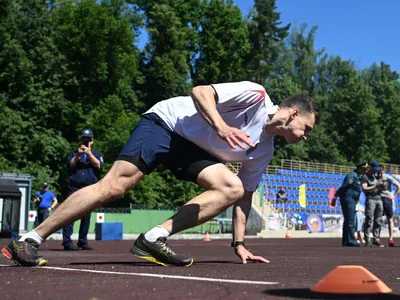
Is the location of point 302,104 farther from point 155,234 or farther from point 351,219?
point 351,219

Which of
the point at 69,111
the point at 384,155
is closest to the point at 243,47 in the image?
the point at 69,111

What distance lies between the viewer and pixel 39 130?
47.0 meters

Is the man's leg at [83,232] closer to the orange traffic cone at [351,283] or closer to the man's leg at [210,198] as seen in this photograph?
the man's leg at [210,198]

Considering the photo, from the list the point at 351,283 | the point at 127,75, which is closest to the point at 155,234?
the point at 351,283

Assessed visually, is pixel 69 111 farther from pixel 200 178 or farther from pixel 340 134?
pixel 200 178

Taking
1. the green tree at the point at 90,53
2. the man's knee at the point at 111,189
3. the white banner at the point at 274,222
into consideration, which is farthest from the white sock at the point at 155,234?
the green tree at the point at 90,53

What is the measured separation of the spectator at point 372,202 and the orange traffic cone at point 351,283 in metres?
14.3

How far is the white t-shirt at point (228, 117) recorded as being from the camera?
20.9ft

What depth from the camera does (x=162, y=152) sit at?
21.4 feet

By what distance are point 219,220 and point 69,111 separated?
16.1 metres

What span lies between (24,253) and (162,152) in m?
1.34

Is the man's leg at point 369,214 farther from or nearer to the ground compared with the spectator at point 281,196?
nearer to the ground

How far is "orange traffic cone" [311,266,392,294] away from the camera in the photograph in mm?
3672

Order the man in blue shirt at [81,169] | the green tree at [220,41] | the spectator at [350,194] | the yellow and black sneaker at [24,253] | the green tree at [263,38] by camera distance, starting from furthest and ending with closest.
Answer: the green tree at [263,38] < the green tree at [220,41] < the spectator at [350,194] < the man in blue shirt at [81,169] < the yellow and black sneaker at [24,253]
